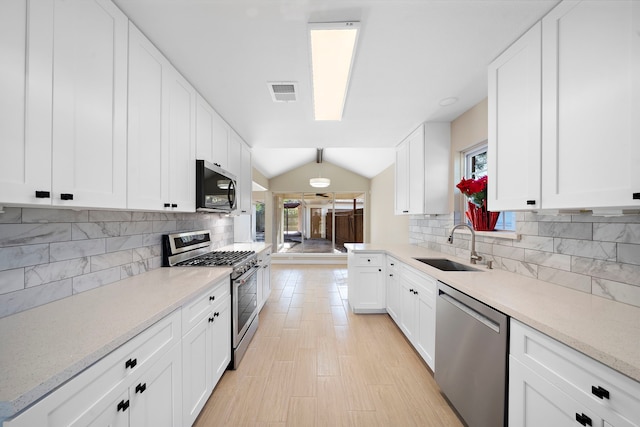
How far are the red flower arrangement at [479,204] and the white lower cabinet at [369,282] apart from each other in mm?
A: 1205

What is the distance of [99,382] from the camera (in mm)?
812

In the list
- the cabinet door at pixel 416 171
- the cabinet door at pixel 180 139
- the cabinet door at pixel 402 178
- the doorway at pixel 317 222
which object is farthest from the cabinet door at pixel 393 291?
the doorway at pixel 317 222

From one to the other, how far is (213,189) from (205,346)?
4.45 feet

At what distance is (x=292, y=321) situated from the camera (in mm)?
3020

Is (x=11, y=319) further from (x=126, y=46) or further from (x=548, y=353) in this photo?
(x=548, y=353)

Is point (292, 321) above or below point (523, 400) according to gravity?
below

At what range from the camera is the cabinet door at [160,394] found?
3.25 feet

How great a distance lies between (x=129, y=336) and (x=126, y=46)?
1500 mm

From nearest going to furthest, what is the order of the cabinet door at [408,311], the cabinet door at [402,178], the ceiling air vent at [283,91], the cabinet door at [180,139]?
1. the cabinet door at [180,139]
2. the ceiling air vent at [283,91]
3. the cabinet door at [408,311]
4. the cabinet door at [402,178]

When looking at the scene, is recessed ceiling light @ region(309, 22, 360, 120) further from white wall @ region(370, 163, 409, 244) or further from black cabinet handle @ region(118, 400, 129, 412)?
white wall @ region(370, 163, 409, 244)

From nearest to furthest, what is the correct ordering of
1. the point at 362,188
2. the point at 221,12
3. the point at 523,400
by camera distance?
the point at 523,400 → the point at 221,12 → the point at 362,188

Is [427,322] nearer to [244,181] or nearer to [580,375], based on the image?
[580,375]

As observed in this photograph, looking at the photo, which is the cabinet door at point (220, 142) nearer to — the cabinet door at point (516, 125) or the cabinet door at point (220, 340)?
the cabinet door at point (220, 340)

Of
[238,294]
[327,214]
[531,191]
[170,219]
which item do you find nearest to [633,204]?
[531,191]
